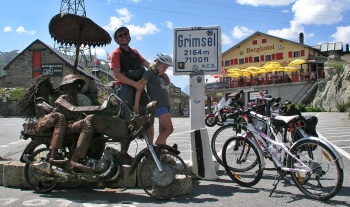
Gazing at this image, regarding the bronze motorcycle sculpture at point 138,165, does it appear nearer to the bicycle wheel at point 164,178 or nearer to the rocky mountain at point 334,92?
the bicycle wheel at point 164,178

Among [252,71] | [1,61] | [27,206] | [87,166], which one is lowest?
[27,206]

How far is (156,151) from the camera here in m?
4.60

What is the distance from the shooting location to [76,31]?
287 inches

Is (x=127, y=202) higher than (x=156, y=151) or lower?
lower

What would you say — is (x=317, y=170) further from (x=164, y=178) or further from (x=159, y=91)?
(x=159, y=91)

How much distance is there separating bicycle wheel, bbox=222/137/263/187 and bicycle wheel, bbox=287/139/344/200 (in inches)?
24.4

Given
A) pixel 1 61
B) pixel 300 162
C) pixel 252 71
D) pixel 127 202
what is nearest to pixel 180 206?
pixel 127 202

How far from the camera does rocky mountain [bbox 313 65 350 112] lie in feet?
124

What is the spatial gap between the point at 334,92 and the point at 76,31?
37.6m

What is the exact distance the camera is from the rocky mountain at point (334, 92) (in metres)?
37.9

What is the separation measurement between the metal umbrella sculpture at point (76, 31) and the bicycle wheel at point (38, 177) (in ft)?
8.88

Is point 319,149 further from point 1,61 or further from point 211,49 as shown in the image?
point 1,61

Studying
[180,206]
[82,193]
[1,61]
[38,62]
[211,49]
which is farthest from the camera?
[1,61]

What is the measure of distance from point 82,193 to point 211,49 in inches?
121
